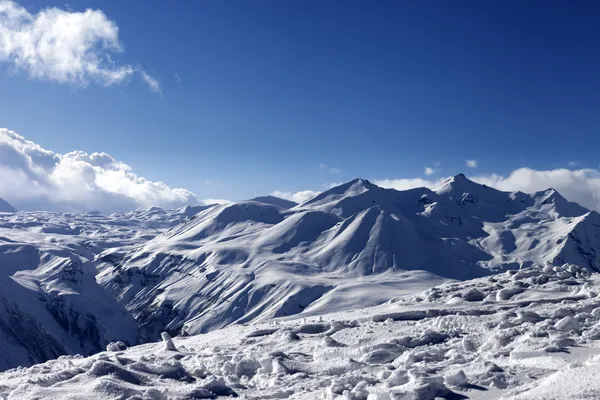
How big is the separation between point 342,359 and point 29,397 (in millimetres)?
16422

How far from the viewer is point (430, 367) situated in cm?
2492

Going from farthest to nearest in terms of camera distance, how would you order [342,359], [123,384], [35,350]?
[35,350], [342,359], [123,384]

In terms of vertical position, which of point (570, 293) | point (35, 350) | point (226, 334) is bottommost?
point (35, 350)

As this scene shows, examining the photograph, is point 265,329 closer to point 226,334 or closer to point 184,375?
point 226,334

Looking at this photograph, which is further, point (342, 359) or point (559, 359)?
point (342, 359)

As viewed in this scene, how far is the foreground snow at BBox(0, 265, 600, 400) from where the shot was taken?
2042 cm

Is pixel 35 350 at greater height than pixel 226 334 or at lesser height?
lesser

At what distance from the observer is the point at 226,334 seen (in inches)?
1937

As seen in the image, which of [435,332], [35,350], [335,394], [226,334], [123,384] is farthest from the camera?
[35,350]

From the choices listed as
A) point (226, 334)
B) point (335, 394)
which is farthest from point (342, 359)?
point (226, 334)

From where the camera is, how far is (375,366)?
27359 millimetres

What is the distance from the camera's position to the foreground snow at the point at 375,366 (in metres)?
20.4

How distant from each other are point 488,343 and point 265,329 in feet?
73.7

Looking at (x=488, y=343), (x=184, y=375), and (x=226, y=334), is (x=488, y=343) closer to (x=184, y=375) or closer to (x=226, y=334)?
(x=184, y=375)
